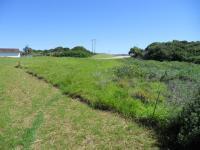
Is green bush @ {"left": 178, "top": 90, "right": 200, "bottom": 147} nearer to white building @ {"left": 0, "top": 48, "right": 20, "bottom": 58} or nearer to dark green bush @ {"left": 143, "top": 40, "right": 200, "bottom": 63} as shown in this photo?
dark green bush @ {"left": 143, "top": 40, "right": 200, "bottom": 63}

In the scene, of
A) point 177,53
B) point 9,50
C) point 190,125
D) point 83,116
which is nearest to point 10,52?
point 9,50

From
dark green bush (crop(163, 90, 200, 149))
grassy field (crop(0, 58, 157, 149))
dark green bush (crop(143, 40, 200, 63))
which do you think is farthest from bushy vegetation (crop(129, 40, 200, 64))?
dark green bush (crop(163, 90, 200, 149))

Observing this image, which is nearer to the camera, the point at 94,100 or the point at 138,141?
the point at 138,141

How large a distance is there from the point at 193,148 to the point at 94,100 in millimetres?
5266

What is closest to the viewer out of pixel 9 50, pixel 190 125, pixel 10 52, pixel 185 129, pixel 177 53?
pixel 190 125

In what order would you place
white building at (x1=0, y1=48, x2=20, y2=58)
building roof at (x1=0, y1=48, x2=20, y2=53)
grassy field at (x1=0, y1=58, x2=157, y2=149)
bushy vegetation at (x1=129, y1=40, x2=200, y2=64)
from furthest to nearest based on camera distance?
building roof at (x1=0, y1=48, x2=20, y2=53) < white building at (x1=0, y1=48, x2=20, y2=58) < bushy vegetation at (x1=129, y1=40, x2=200, y2=64) < grassy field at (x1=0, y1=58, x2=157, y2=149)

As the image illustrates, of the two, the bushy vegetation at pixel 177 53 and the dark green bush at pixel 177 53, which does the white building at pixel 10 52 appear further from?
the dark green bush at pixel 177 53

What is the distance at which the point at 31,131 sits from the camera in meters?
7.94

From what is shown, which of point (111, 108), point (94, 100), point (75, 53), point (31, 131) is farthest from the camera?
point (75, 53)

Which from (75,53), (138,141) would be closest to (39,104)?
(138,141)

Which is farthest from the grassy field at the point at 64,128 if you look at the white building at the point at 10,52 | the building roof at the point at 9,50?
the building roof at the point at 9,50

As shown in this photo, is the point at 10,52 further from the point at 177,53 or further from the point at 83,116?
the point at 83,116

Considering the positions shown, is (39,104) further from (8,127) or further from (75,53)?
(75,53)

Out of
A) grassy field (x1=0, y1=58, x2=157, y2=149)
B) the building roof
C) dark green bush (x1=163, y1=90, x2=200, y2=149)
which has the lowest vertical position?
grassy field (x1=0, y1=58, x2=157, y2=149)
